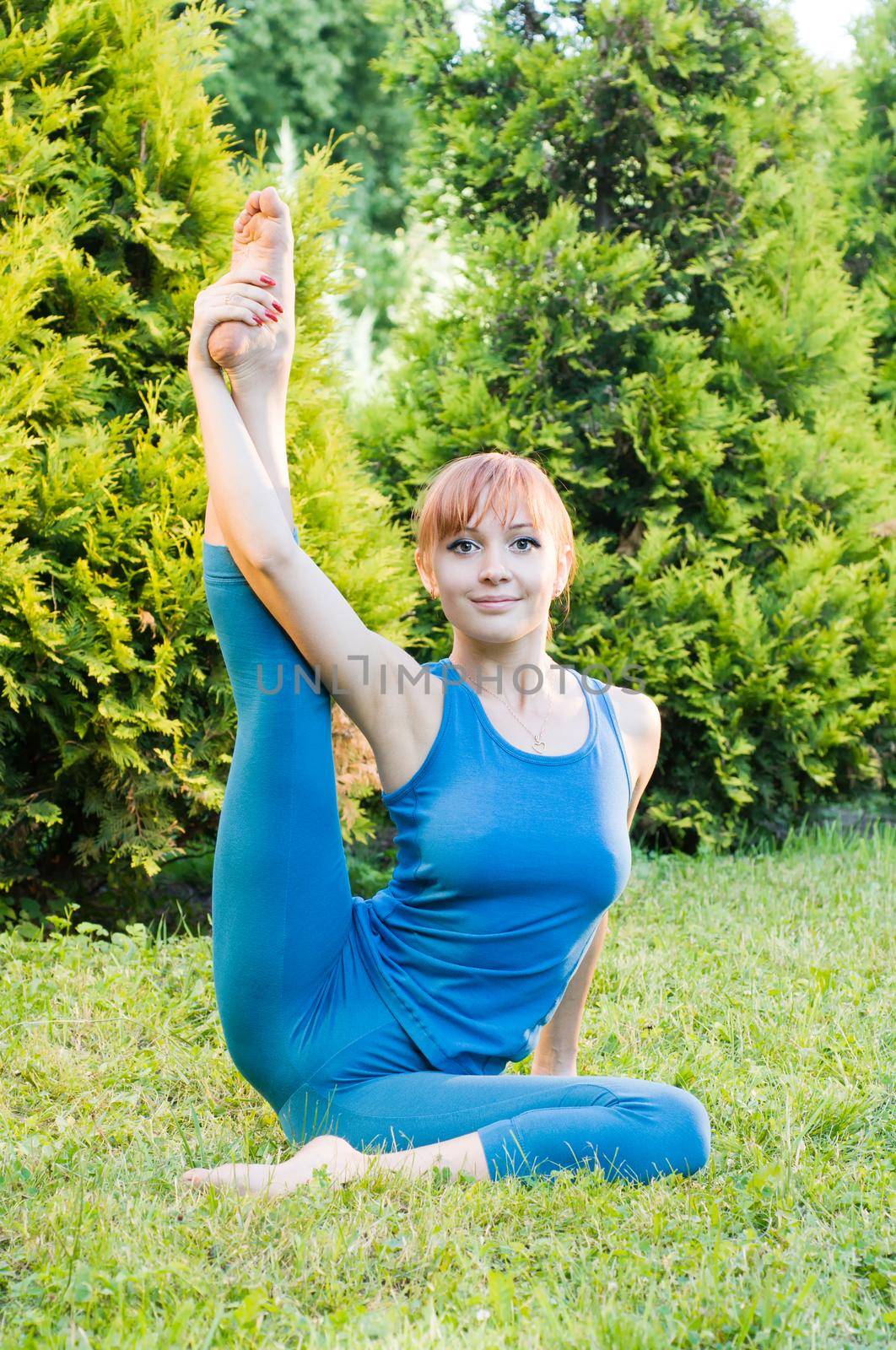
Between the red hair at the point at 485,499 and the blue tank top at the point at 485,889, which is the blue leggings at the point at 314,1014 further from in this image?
the red hair at the point at 485,499

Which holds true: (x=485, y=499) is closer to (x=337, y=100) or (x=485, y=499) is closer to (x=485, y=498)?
(x=485, y=498)


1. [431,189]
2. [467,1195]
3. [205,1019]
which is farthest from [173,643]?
[431,189]

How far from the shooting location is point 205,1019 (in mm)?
3182

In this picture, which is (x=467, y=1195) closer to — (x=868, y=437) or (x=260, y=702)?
(x=260, y=702)

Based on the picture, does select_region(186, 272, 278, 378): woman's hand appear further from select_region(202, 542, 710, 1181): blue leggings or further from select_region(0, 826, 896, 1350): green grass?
select_region(0, 826, 896, 1350): green grass

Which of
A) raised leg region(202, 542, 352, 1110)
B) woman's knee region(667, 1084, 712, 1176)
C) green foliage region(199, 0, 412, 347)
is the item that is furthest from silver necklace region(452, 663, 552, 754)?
green foliage region(199, 0, 412, 347)

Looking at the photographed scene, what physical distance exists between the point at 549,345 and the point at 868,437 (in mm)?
1759

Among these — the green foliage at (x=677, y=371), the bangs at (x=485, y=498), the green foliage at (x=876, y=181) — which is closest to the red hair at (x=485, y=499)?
the bangs at (x=485, y=498)

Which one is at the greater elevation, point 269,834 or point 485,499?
point 485,499

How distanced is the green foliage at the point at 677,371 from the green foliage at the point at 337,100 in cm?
930

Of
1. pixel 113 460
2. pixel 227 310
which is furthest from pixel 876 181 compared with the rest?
pixel 227 310

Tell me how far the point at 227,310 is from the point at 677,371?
3.51m

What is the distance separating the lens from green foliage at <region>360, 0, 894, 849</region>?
5.28 m

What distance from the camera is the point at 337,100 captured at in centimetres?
1686
